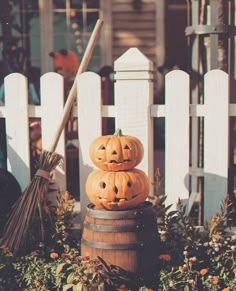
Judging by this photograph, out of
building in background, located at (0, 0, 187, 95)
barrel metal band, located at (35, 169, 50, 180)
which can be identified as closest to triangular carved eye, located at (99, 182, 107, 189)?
barrel metal band, located at (35, 169, 50, 180)

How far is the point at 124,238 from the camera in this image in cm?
310

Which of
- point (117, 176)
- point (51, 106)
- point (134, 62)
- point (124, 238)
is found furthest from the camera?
point (51, 106)

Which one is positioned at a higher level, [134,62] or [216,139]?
[134,62]

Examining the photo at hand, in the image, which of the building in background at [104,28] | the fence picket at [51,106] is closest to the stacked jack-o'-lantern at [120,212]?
the fence picket at [51,106]

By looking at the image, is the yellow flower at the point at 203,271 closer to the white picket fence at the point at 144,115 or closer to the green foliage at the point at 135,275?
the green foliage at the point at 135,275

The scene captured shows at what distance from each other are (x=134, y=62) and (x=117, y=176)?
Result: 0.78 metres

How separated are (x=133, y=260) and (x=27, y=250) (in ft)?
2.38

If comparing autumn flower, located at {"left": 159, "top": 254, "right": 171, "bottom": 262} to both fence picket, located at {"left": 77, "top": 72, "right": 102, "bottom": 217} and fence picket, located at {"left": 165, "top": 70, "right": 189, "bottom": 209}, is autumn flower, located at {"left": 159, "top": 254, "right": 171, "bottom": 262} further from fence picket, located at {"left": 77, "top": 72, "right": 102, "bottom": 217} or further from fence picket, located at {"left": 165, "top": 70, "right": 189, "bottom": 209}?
fence picket, located at {"left": 77, "top": 72, "right": 102, "bottom": 217}

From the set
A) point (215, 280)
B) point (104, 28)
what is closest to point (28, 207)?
point (215, 280)

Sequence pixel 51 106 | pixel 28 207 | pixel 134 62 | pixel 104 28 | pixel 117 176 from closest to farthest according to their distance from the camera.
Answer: pixel 117 176 → pixel 28 207 → pixel 134 62 → pixel 51 106 → pixel 104 28

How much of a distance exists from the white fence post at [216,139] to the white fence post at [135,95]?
0.36 m

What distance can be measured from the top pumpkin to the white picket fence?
0.38 metres

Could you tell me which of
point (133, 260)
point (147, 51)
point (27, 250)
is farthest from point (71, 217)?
point (147, 51)

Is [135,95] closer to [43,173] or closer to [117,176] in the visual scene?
[117,176]
